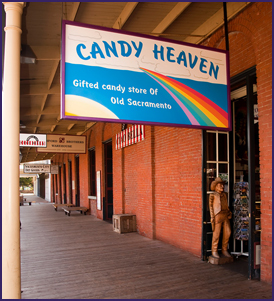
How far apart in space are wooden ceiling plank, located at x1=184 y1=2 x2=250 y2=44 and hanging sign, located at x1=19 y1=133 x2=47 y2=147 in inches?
292

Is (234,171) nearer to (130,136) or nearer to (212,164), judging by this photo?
(212,164)

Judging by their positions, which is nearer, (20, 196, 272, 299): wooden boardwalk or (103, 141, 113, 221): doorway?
(20, 196, 272, 299): wooden boardwalk

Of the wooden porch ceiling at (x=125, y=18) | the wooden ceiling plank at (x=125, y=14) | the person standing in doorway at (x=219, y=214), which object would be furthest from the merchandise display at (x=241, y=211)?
the wooden ceiling plank at (x=125, y=14)

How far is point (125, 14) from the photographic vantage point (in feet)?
19.3

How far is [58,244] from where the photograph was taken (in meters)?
8.09

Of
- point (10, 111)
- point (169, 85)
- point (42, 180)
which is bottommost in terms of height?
point (42, 180)

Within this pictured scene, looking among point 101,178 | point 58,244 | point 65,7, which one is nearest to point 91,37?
point 65,7

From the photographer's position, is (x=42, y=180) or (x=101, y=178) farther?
(x=42, y=180)

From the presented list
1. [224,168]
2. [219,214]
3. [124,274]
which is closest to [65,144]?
[224,168]

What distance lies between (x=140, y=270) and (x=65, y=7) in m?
5.24

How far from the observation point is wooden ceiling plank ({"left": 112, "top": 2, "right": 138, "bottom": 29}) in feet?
18.5

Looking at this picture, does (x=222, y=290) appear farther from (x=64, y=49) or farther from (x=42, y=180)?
(x=42, y=180)

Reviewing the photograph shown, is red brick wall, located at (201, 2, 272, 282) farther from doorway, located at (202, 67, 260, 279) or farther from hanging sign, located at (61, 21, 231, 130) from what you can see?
hanging sign, located at (61, 21, 231, 130)

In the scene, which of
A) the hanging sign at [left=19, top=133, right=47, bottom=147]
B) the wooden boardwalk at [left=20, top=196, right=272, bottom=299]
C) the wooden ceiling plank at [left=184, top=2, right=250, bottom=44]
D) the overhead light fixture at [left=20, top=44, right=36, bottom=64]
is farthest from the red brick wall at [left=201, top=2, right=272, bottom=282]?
the hanging sign at [left=19, top=133, right=47, bottom=147]
